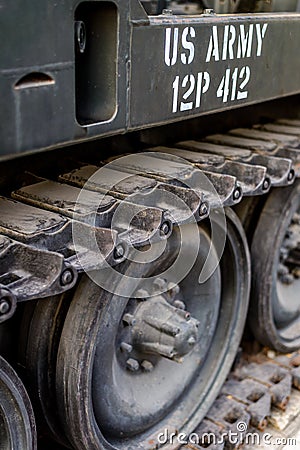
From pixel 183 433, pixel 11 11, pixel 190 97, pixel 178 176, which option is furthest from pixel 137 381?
pixel 11 11

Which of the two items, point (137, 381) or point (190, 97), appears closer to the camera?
point (190, 97)

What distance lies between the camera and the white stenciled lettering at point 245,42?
6.71 ft

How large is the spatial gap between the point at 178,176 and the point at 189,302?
0.60 m

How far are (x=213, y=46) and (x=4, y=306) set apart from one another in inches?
38.5

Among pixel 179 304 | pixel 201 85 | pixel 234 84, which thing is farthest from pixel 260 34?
pixel 179 304

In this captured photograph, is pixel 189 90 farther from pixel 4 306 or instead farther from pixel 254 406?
pixel 254 406

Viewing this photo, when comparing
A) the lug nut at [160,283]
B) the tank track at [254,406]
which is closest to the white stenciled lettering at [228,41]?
the lug nut at [160,283]

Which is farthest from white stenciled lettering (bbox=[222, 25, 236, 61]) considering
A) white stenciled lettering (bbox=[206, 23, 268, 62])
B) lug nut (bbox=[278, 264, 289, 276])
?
lug nut (bbox=[278, 264, 289, 276])

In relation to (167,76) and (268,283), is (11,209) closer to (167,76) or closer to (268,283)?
(167,76)

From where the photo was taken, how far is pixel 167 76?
1.78m

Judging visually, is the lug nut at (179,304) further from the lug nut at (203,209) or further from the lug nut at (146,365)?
the lug nut at (203,209)

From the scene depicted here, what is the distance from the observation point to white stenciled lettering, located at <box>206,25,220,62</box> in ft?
6.28

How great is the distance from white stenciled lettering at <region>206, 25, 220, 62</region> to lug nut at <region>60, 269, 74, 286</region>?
787mm

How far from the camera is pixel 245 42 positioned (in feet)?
6.79
